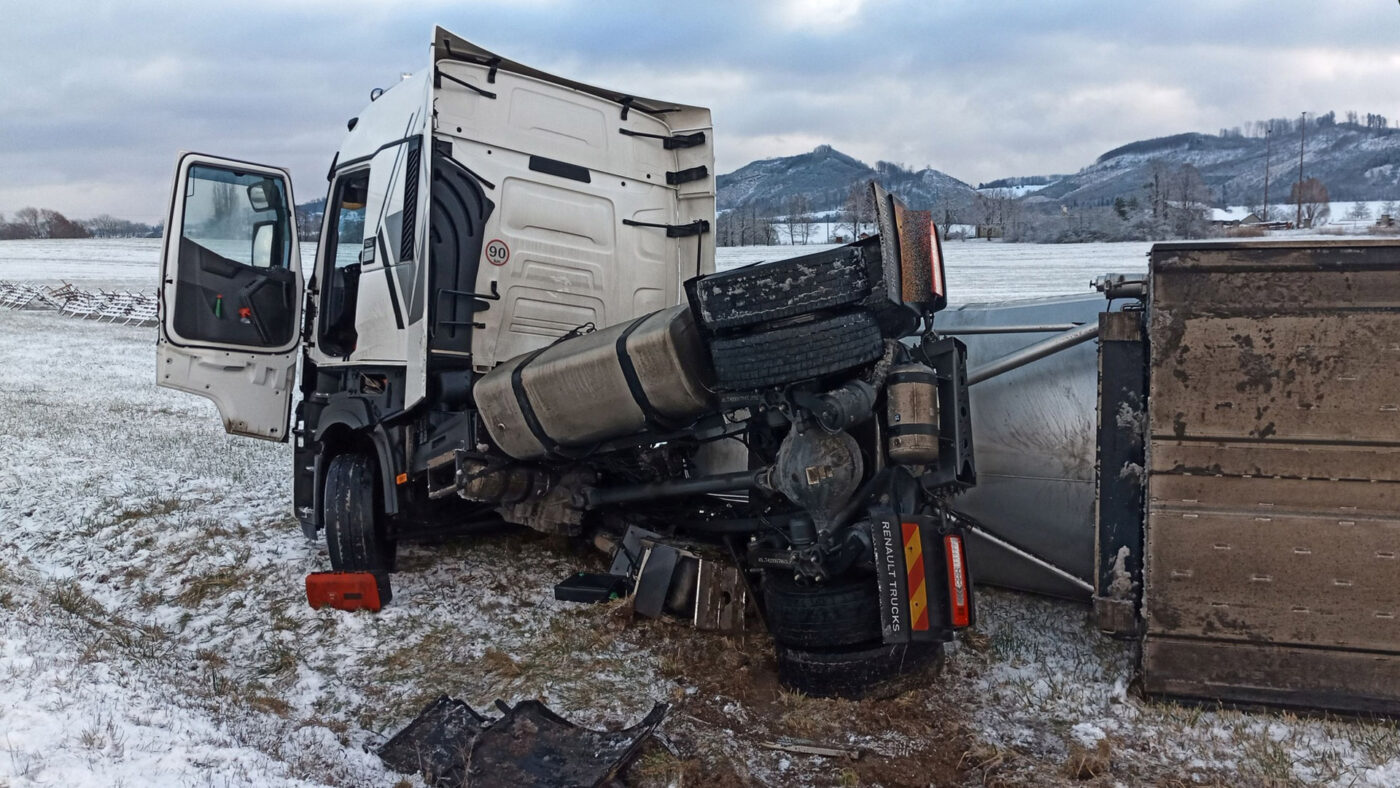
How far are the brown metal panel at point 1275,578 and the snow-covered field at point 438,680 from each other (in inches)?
13.5

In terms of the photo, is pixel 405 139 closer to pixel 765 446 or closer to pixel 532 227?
pixel 532 227

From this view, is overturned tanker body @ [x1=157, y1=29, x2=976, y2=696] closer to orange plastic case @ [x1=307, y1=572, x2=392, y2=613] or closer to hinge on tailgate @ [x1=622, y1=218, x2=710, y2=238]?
hinge on tailgate @ [x1=622, y1=218, x2=710, y2=238]

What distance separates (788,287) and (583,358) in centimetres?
120

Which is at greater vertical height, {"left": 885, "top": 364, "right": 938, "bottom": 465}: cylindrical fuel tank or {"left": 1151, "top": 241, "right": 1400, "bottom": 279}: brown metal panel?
{"left": 1151, "top": 241, "right": 1400, "bottom": 279}: brown metal panel

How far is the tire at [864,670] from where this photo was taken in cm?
425

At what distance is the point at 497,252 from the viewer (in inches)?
226

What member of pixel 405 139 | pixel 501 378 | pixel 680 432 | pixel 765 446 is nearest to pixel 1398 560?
pixel 765 446

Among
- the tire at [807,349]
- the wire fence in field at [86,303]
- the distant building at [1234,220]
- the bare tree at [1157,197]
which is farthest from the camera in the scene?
the bare tree at [1157,197]

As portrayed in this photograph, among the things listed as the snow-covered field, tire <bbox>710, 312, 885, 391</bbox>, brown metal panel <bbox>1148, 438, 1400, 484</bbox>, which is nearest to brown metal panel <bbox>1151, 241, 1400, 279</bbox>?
brown metal panel <bbox>1148, 438, 1400, 484</bbox>

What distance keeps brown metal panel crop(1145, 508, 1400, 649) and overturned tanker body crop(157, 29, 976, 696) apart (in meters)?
0.84

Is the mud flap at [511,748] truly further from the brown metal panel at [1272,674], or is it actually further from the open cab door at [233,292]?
the open cab door at [233,292]

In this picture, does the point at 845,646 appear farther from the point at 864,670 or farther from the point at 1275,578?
the point at 1275,578

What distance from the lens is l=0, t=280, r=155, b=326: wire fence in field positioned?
104 ft

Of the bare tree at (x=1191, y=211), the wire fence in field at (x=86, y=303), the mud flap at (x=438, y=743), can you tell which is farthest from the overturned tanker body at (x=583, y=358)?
the bare tree at (x=1191, y=211)
